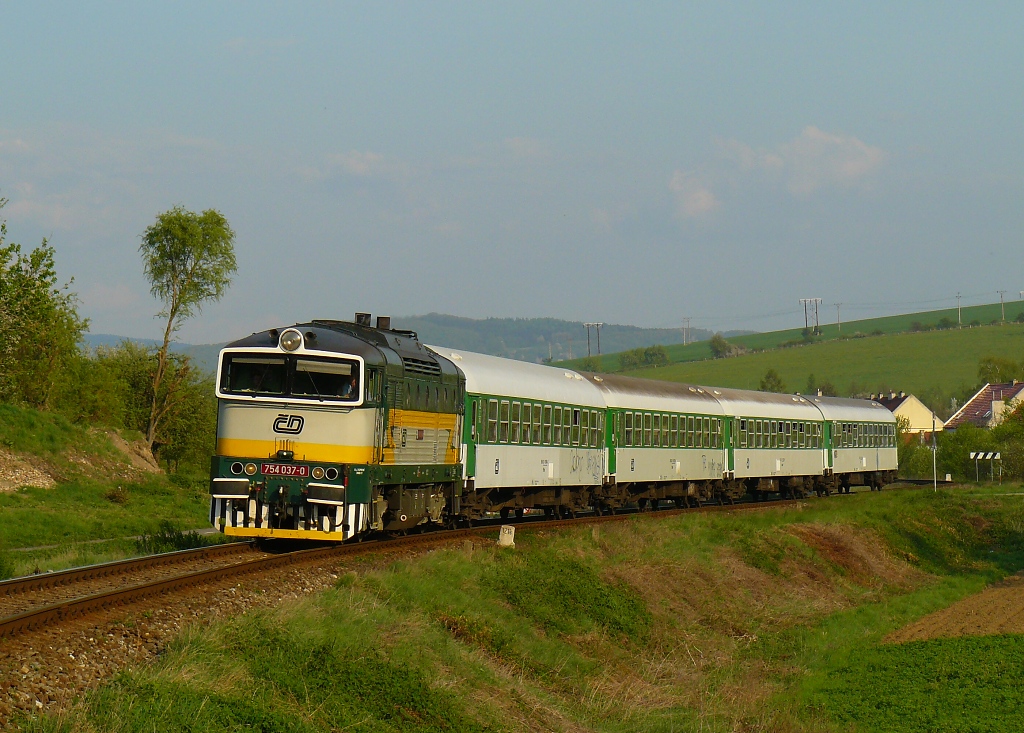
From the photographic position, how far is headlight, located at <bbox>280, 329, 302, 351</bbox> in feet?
64.2

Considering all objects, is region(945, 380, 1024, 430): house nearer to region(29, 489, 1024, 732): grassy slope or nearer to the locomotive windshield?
region(29, 489, 1024, 732): grassy slope

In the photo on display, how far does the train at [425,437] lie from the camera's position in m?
19.2

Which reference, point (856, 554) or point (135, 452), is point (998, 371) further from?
point (135, 452)

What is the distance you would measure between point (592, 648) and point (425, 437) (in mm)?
5315

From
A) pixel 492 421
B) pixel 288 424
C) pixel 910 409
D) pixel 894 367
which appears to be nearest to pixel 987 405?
pixel 910 409

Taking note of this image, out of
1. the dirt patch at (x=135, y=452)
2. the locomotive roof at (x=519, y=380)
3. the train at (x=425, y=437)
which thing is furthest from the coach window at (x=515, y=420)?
the dirt patch at (x=135, y=452)

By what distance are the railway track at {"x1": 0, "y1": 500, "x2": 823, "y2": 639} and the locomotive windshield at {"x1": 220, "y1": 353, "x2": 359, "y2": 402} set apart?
2862 mm

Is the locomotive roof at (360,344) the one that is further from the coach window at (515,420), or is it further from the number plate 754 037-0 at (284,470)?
the coach window at (515,420)

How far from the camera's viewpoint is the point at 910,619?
32.2 meters

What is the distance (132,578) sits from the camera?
16844 mm

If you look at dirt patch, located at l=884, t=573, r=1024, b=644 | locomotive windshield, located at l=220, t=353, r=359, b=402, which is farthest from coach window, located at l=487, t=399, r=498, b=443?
dirt patch, located at l=884, t=573, r=1024, b=644

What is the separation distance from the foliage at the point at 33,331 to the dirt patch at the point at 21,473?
498 cm

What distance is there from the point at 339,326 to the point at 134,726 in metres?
13.0

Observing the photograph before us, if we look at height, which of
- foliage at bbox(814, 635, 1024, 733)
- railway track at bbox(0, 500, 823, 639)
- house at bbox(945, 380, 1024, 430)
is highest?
house at bbox(945, 380, 1024, 430)
